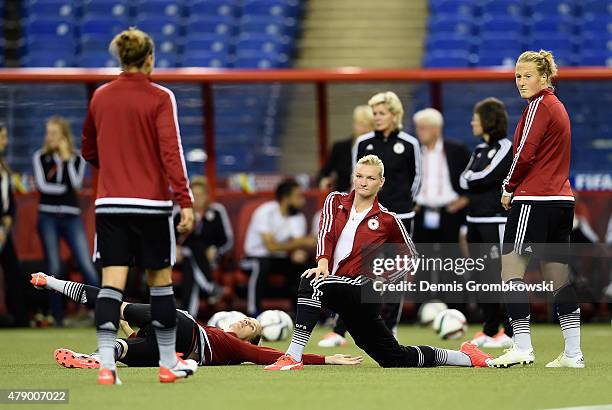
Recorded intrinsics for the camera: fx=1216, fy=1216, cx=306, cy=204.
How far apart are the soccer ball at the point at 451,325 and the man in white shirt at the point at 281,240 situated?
9.72 feet

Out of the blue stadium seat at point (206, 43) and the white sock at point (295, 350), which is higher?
the blue stadium seat at point (206, 43)

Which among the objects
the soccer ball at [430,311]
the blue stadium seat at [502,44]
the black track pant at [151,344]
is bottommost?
the soccer ball at [430,311]

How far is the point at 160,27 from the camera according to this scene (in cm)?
1912

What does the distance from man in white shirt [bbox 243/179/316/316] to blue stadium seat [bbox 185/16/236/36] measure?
6.09 m

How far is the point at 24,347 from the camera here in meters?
10.3

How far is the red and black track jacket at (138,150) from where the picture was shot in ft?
21.3

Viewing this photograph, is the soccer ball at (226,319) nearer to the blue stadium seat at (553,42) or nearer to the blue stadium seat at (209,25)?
the blue stadium seat at (553,42)

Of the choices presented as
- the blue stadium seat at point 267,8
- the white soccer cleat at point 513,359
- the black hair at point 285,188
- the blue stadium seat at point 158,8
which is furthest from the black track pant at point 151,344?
the blue stadium seat at point 158,8

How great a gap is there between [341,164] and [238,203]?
272 cm

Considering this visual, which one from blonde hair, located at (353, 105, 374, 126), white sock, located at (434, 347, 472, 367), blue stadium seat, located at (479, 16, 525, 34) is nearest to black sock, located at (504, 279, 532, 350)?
white sock, located at (434, 347, 472, 367)

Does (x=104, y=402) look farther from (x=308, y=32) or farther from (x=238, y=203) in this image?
(x=308, y=32)

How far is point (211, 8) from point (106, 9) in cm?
168

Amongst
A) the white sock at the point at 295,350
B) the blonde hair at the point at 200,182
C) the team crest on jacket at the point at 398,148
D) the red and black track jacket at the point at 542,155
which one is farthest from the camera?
the blonde hair at the point at 200,182

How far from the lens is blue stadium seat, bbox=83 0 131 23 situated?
1934 centimetres
